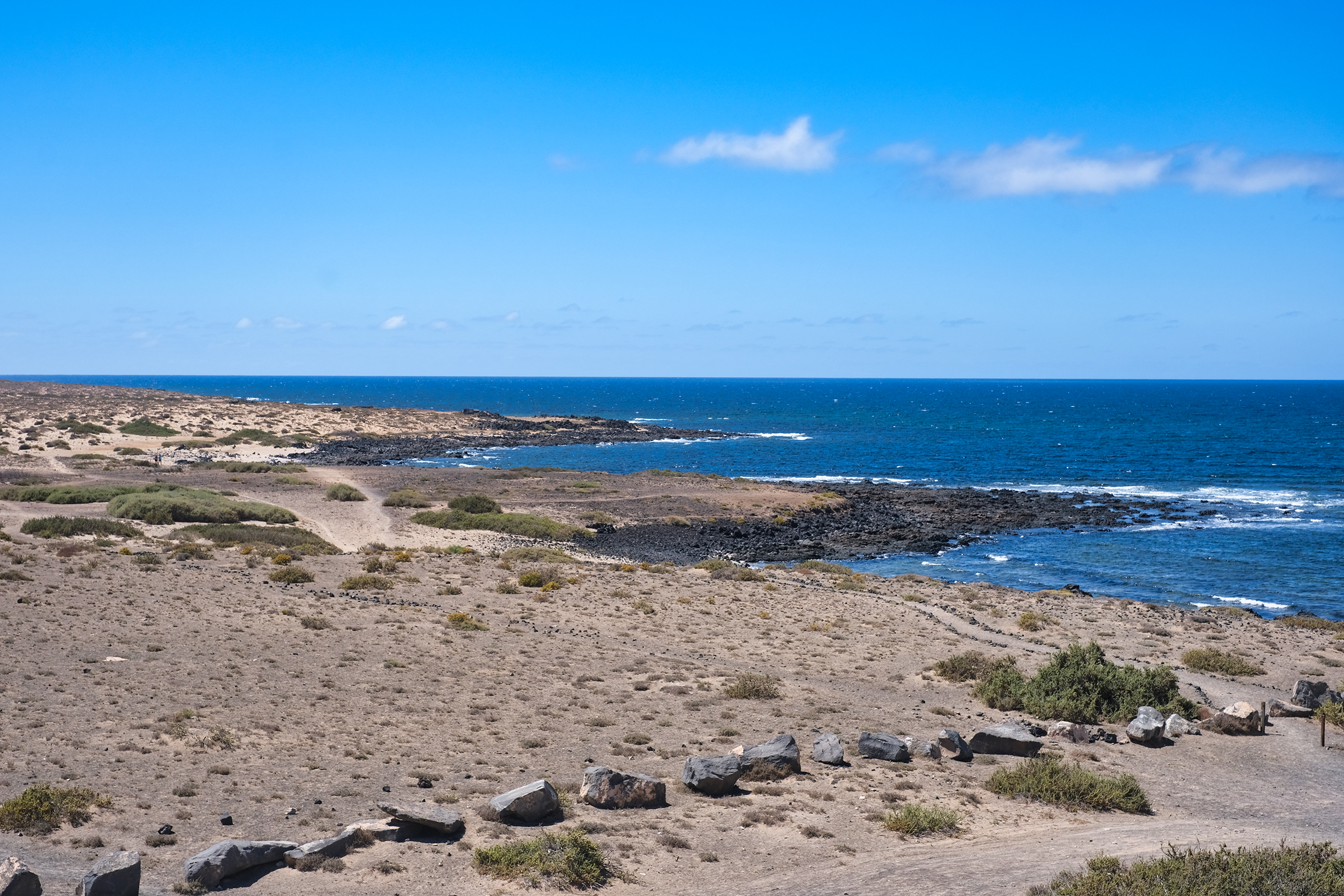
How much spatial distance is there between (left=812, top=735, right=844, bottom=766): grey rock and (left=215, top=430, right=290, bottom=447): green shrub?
91885mm

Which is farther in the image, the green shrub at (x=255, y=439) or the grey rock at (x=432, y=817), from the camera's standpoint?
the green shrub at (x=255, y=439)

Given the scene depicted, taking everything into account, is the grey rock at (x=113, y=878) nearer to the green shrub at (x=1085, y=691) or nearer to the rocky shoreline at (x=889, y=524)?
the green shrub at (x=1085, y=691)

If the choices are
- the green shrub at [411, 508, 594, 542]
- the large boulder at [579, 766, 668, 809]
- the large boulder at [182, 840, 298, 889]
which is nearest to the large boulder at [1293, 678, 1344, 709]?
the large boulder at [579, 766, 668, 809]

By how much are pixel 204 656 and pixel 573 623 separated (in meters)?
10.0

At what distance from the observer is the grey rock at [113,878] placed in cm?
1007

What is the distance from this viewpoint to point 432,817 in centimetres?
1250

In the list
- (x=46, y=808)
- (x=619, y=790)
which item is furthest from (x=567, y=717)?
(x=46, y=808)

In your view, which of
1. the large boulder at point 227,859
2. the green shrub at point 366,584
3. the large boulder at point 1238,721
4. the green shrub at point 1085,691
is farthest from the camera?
the green shrub at point 366,584

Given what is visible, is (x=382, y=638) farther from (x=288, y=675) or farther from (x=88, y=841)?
(x=88, y=841)

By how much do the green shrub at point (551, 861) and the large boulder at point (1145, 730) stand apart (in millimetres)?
11592

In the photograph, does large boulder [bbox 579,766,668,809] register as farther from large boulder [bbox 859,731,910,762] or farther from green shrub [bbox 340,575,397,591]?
green shrub [bbox 340,575,397,591]

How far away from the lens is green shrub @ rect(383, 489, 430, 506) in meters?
57.4

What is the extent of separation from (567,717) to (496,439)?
10052 centimetres

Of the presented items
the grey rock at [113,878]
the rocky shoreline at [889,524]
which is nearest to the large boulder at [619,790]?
the grey rock at [113,878]
